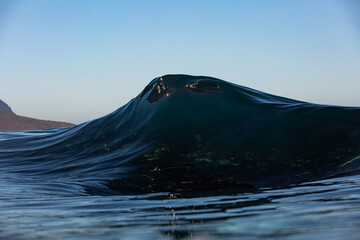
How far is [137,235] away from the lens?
146 centimetres

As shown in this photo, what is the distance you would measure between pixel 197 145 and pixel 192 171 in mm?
568

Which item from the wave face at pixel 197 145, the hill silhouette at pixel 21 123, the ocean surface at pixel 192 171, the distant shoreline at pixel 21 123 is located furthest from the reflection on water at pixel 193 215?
the distant shoreline at pixel 21 123

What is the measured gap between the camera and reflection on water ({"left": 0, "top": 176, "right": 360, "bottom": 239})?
1.43 metres

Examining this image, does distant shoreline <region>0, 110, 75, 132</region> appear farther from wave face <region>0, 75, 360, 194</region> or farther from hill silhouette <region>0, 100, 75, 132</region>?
wave face <region>0, 75, 360, 194</region>

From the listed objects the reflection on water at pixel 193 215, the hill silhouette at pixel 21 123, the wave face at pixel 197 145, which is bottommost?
the reflection on water at pixel 193 215

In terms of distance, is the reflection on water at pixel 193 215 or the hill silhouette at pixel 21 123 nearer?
the reflection on water at pixel 193 215

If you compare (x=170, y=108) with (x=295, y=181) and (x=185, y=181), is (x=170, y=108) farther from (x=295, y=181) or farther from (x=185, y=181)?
(x=295, y=181)

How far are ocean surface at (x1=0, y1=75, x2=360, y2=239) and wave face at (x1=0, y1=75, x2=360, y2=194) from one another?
0.06ft

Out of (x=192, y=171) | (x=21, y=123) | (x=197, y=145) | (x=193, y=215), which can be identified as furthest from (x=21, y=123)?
(x=193, y=215)

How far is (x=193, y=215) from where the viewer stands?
1.85m

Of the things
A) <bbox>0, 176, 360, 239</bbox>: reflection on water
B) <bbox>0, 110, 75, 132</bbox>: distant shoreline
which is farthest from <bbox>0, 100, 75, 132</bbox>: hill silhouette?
<bbox>0, 176, 360, 239</bbox>: reflection on water

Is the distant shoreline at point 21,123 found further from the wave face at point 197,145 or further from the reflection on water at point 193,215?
the reflection on water at point 193,215

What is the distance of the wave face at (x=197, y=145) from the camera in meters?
3.43

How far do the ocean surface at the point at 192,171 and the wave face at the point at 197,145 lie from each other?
0.02m
